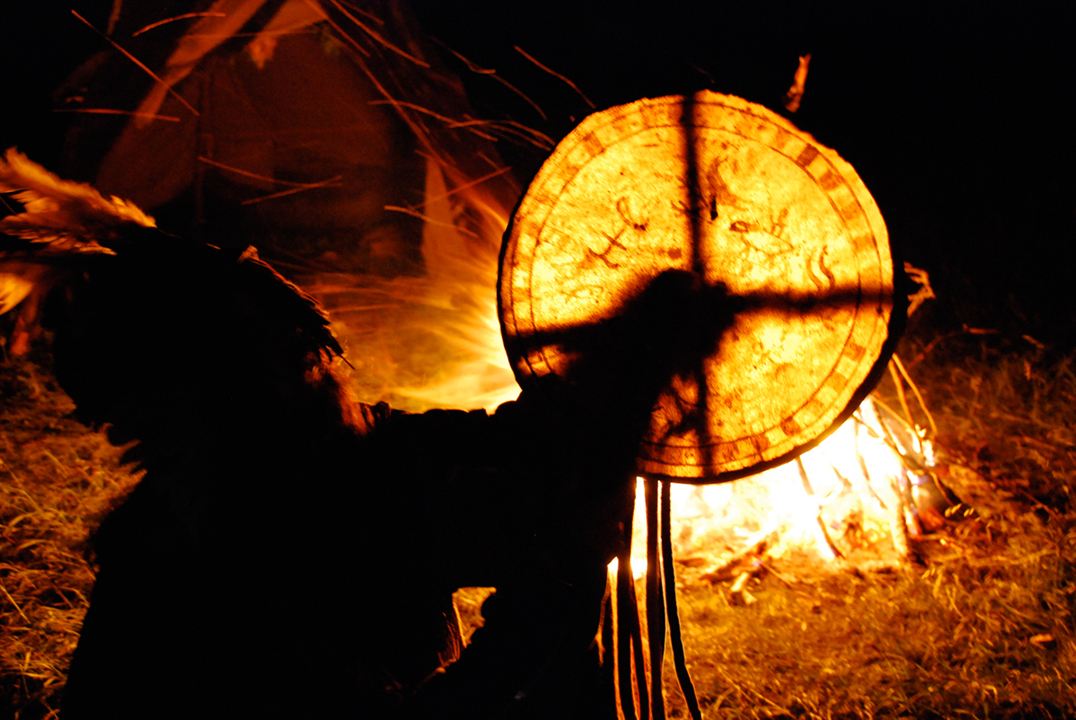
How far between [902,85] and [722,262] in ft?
20.8

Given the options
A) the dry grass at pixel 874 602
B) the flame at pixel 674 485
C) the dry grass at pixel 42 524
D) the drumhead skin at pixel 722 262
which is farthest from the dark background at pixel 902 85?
the dry grass at pixel 42 524

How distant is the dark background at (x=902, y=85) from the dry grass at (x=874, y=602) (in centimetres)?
118

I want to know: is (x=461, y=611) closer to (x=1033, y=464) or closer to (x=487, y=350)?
(x=487, y=350)

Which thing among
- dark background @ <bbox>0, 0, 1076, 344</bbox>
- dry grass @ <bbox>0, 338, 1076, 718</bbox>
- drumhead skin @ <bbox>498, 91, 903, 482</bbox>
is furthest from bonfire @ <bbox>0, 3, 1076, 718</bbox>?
dark background @ <bbox>0, 0, 1076, 344</bbox>

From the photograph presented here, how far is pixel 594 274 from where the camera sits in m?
1.79

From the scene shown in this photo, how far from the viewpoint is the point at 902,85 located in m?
6.85

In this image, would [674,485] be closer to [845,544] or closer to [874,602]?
[845,544]

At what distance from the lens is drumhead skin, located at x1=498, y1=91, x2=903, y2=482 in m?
1.63

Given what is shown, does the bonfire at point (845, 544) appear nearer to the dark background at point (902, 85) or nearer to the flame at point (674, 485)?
the flame at point (674, 485)

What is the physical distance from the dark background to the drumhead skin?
2573 mm

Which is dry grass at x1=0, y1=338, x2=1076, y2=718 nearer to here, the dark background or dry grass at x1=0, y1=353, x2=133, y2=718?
dry grass at x1=0, y1=353, x2=133, y2=718

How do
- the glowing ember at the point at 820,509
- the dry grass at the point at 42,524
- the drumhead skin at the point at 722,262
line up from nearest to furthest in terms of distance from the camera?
the drumhead skin at the point at 722,262
the dry grass at the point at 42,524
the glowing ember at the point at 820,509

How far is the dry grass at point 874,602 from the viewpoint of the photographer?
8.14 ft

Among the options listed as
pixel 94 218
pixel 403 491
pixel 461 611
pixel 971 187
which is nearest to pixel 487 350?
pixel 461 611
